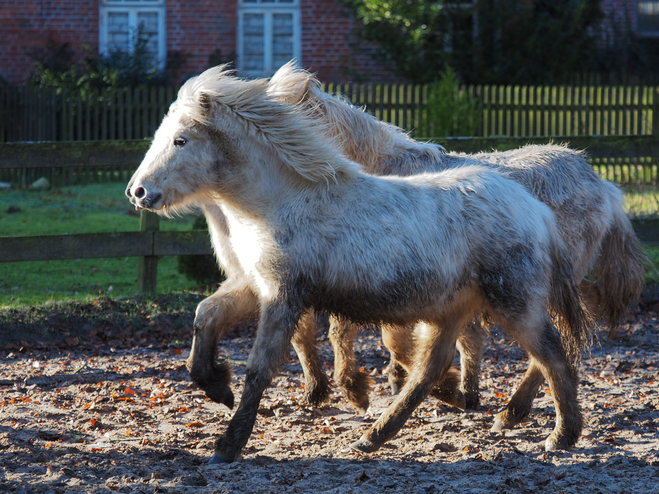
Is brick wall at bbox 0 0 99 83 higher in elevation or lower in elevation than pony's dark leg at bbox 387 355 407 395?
higher

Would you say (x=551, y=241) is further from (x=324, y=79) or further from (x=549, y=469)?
(x=324, y=79)

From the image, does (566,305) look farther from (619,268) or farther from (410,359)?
(619,268)

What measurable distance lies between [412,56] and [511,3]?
2.46 meters

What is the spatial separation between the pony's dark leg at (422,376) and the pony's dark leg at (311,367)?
0.73 metres

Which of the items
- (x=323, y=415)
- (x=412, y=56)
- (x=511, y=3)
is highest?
(x=511, y=3)

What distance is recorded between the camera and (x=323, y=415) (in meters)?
5.12

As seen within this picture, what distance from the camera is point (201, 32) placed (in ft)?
56.1

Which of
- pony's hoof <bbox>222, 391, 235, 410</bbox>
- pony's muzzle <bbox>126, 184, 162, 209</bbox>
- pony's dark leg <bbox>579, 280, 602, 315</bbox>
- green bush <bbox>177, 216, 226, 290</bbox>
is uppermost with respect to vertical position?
pony's muzzle <bbox>126, 184, 162, 209</bbox>

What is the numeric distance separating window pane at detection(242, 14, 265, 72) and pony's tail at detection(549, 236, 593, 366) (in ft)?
45.7

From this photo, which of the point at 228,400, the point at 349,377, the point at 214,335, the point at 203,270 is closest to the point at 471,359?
the point at 349,377

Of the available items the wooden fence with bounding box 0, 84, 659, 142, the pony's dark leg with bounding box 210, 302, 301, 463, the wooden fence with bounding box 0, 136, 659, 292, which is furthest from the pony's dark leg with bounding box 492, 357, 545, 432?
the wooden fence with bounding box 0, 84, 659, 142

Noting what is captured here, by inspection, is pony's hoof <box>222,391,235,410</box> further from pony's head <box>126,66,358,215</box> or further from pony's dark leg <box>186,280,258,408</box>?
pony's head <box>126,66,358,215</box>

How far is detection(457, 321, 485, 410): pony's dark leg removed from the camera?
5.29 meters

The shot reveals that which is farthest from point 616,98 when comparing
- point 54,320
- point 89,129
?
point 54,320
